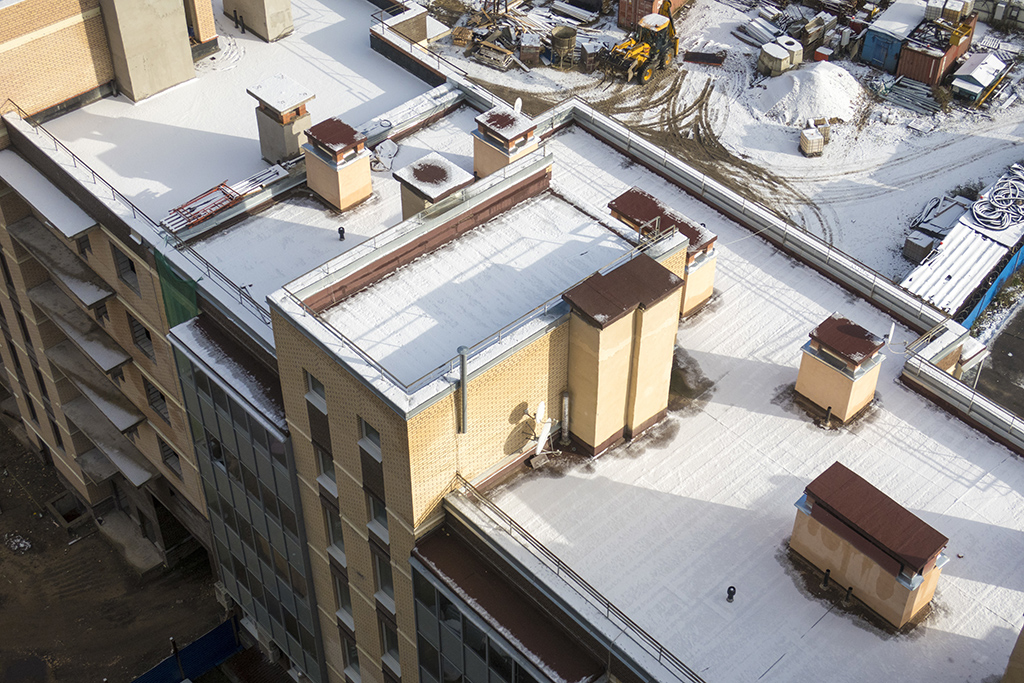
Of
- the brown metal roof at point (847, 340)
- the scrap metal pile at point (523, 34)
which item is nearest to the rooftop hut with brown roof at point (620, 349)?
the brown metal roof at point (847, 340)

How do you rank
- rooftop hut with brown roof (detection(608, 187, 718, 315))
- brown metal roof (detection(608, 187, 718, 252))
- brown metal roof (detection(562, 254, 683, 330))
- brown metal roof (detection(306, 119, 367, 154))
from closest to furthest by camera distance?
brown metal roof (detection(562, 254, 683, 330)) < rooftop hut with brown roof (detection(608, 187, 718, 315)) < brown metal roof (detection(608, 187, 718, 252)) < brown metal roof (detection(306, 119, 367, 154))

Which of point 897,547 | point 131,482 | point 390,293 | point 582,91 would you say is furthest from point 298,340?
point 582,91

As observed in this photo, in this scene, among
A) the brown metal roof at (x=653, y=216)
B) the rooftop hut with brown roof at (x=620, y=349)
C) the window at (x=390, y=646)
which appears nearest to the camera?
the rooftop hut with brown roof at (x=620, y=349)

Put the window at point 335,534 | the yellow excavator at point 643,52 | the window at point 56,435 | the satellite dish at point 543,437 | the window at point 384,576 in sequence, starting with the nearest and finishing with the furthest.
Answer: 1. the satellite dish at point 543,437
2. the window at point 384,576
3. the window at point 335,534
4. the window at point 56,435
5. the yellow excavator at point 643,52

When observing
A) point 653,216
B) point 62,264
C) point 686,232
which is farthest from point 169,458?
point 686,232

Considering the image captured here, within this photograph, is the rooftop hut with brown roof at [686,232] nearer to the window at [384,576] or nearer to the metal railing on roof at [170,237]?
the metal railing on roof at [170,237]

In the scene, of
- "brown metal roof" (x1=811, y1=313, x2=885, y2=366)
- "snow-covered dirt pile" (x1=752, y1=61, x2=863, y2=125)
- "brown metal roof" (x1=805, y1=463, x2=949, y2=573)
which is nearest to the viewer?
"brown metal roof" (x1=805, y1=463, x2=949, y2=573)

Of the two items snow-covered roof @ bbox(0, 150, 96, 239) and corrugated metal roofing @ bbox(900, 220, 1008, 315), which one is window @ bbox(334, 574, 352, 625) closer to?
snow-covered roof @ bbox(0, 150, 96, 239)

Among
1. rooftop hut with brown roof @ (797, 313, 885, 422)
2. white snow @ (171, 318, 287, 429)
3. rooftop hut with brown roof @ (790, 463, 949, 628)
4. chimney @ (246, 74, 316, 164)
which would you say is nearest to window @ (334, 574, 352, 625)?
white snow @ (171, 318, 287, 429)
